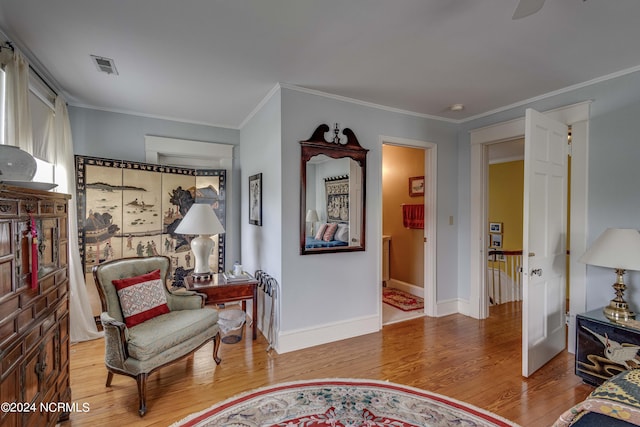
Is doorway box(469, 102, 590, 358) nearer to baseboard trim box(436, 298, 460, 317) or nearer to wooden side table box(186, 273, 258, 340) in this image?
baseboard trim box(436, 298, 460, 317)

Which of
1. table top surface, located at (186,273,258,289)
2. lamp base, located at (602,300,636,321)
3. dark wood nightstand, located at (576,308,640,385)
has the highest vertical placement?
table top surface, located at (186,273,258,289)

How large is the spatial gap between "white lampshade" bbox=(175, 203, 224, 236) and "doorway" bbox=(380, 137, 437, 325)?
215cm

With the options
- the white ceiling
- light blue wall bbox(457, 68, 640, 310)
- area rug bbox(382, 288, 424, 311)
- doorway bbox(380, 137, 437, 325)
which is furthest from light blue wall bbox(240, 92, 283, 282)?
light blue wall bbox(457, 68, 640, 310)

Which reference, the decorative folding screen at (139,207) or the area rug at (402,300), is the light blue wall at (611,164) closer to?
the area rug at (402,300)

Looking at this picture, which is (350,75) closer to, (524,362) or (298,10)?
(298,10)

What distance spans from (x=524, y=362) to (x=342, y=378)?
1.46 metres

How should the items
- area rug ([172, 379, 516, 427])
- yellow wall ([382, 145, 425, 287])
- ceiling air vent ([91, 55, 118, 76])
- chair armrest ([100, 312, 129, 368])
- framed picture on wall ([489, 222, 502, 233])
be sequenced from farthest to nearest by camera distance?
framed picture on wall ([489, 222, 502, 233])
yellow wall ([382, 145, 425, 287])
ceiling air vent ([91, 55, 118, 76])
chair armrest ([100, 312, 129, 368])
area rug ([172, 379, 516, 427])

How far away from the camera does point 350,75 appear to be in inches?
104

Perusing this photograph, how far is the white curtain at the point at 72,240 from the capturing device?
2953mm

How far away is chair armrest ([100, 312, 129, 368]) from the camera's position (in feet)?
6.68

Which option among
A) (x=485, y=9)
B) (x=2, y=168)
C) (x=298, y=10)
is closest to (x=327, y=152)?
(x=298, y=10)

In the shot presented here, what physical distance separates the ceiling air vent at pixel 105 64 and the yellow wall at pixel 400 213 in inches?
135

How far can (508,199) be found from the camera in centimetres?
555

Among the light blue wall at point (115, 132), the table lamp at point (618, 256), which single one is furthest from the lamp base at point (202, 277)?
the table lamp at point (618, 256)
